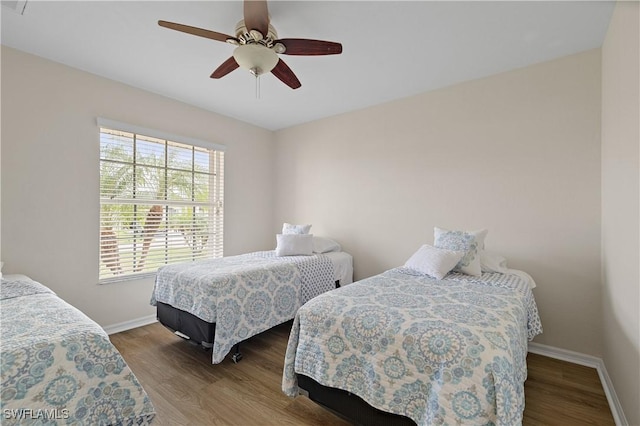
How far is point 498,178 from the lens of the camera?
280 centimetres

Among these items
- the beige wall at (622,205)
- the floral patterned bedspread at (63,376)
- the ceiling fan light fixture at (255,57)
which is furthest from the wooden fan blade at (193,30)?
the beige wall at (622,205)

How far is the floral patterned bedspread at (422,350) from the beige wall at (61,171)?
2352mm

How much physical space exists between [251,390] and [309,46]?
235 centimetres

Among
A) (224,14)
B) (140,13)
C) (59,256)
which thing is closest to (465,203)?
(224,14)

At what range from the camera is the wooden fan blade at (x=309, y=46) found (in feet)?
5.89

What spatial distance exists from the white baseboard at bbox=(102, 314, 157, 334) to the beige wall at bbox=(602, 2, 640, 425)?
3.94 meters

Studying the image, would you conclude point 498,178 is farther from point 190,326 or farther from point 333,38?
point 190,326

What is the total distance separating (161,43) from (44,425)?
2.49m

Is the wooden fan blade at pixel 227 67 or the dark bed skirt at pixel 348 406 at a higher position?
the wooden fan blade at pixel 227 67

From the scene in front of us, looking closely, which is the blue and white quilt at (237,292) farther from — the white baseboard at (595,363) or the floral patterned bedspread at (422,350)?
the white baseboard at (595,363)

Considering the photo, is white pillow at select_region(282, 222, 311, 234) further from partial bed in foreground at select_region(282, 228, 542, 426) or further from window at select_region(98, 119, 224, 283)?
partial bed in foreground at select_region(282, 228, 542, 426)

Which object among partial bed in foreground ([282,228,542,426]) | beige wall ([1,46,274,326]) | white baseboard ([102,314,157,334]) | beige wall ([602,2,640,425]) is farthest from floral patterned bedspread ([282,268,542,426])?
beige wall ([1,46,274,326])

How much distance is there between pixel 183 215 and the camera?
143 inches

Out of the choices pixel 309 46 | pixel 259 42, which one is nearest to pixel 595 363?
pixel 309 46
